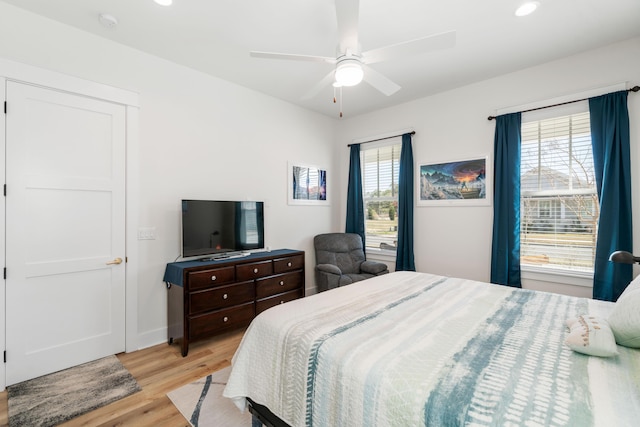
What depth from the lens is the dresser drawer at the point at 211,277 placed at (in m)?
2.80

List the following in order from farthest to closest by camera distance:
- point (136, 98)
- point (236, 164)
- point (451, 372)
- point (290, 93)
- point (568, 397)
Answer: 1. point (290, 93)
2. point (236, 164)
3. point (136, 98)
4. point (451, 372)
5. point (568, 397)

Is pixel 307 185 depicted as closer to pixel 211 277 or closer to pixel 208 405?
pixel 211 277

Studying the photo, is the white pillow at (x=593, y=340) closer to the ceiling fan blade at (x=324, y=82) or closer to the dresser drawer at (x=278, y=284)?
the ceiling fan blade at (x=324, y=82)

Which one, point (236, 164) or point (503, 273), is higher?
point (236, 164)

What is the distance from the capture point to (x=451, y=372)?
112 cm

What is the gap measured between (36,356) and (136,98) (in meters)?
2.36

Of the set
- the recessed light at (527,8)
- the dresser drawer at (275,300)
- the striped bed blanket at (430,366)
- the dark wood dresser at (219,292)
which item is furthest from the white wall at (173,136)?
the recessed light at (527,8)

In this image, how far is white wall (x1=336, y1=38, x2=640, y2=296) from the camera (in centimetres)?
277

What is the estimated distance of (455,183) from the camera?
12.4 ft

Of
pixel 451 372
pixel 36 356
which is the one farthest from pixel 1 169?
pixel 451 372

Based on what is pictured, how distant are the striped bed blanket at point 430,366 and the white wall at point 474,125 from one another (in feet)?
5.49

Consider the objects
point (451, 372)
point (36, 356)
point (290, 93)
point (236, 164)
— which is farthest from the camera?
point (290, 93)

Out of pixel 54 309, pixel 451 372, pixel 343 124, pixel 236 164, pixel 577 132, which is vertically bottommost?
pixel 54 309

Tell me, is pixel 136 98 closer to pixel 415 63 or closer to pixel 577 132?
pixel 415 63
